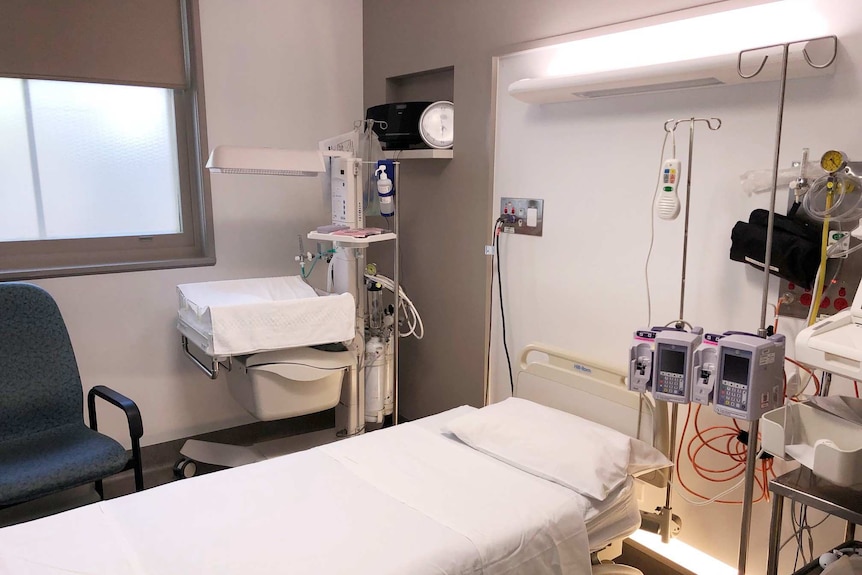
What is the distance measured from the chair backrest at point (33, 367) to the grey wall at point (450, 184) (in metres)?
1.64

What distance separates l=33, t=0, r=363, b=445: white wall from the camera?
2947 millimetres

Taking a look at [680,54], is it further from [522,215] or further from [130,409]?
[130,409]

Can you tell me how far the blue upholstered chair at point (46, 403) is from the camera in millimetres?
2242

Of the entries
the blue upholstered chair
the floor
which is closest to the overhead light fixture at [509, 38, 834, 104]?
the blue upholstered chair

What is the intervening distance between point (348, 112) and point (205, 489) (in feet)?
7.82

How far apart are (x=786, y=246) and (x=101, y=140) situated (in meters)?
2.85

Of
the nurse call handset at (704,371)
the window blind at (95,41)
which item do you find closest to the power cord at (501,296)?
the nurse call handset at (704,371)

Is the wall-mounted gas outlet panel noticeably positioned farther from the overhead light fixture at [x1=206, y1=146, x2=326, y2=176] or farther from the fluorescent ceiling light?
the overhead light fixture at [x1=206, y1=146, x2=326, y2=176]

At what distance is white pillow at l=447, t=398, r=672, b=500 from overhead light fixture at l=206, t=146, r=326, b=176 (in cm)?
125

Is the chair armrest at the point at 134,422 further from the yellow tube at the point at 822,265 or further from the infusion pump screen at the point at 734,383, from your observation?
the yellow tube at the point at 822,265

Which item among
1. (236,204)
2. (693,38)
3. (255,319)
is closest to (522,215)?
(693,38)

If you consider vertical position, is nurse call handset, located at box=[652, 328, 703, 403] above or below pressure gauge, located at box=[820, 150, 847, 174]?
below

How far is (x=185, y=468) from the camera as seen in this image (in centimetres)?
294

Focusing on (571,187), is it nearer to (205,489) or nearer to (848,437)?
(848,437)
